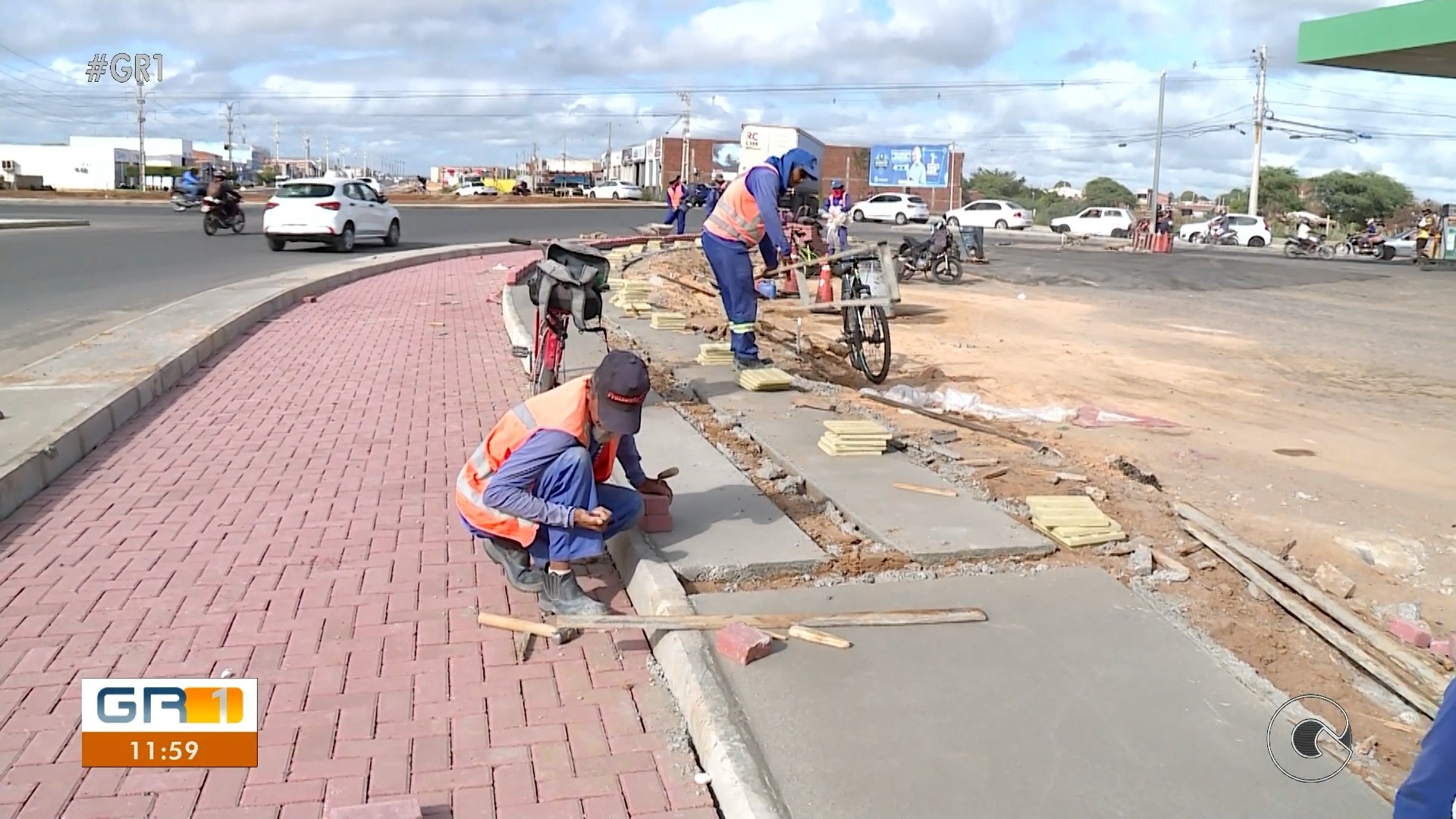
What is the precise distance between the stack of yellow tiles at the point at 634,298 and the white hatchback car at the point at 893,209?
A: 40.1 metres

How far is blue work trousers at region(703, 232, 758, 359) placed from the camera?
8.73 metres

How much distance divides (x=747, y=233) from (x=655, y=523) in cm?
401

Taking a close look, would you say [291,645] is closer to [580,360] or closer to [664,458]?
[664,458]

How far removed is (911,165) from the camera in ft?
235

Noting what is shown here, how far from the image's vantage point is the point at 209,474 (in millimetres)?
6277

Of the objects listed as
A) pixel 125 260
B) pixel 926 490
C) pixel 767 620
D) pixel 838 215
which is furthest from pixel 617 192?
pixel 767 620

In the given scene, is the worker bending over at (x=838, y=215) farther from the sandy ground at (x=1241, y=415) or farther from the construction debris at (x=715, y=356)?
the construction debris at (x=715, y=356)

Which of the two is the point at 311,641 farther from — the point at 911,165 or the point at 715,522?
the point at 911,165

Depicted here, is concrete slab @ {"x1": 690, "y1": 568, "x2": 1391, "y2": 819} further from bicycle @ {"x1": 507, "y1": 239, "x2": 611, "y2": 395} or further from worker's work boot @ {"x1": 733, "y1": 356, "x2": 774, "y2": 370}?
worker's work boot @ {"x1": 733, "y1": 356, "x2": 774, "y2": 370}

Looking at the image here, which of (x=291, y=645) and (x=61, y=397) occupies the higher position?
(x=61, y=397)

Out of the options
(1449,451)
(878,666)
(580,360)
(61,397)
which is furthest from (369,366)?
(1449,451)

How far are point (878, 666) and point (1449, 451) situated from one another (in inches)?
277

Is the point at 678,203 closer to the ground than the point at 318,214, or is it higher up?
higher up

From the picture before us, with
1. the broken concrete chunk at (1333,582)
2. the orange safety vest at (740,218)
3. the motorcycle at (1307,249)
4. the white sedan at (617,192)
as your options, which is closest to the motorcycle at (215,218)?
the orange safety vest at (740,218)
